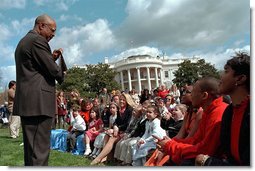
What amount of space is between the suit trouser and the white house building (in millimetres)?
76923

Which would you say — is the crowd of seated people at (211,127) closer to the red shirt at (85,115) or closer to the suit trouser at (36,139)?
the suit trouser at (36,139)

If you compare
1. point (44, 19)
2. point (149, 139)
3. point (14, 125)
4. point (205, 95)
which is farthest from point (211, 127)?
point (14, 125)

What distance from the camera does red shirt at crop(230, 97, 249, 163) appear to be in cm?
273

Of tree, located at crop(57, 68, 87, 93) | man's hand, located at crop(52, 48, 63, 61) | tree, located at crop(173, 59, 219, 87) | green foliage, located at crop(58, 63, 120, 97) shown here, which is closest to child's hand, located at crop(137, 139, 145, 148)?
man's hand, located at crop(52, 48, 63, 61)

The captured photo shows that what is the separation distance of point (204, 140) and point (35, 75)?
1.72 m

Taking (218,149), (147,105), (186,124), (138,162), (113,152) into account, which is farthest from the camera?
(113,152)

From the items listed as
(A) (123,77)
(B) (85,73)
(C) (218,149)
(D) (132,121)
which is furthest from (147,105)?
(A) (123,77)

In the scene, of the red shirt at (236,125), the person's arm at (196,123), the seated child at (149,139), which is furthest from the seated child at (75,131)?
the red shirt at (236,125)

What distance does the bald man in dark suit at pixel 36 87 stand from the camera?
133 inches

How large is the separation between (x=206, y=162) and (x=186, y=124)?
3.84 feet

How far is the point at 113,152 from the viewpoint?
20.9 ft

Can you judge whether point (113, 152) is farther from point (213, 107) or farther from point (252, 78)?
point (252, 78)

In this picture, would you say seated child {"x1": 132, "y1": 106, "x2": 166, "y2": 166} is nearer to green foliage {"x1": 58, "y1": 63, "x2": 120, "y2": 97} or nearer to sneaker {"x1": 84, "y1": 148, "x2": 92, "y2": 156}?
sneaker {"x1": 84, "y1": 148, "x2": 92, "y2": 156}

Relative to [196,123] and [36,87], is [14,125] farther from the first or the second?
[196,123]
